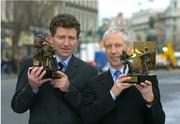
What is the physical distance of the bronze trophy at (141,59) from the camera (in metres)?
3.90

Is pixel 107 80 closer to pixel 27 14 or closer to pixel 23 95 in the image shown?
pixel 23 95

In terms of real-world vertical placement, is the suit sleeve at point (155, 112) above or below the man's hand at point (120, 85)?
below

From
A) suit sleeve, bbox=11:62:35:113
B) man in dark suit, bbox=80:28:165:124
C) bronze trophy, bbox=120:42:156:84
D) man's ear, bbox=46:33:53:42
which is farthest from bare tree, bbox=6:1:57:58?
bronze trophy, bbox=120:42:156:84

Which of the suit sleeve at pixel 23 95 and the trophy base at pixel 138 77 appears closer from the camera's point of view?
the trophy base at pixel 138 77

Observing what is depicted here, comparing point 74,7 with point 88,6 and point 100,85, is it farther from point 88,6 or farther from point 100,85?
point 100,85

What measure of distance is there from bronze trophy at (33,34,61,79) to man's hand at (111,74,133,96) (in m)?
0.39

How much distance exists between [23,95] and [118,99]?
0.67 metres

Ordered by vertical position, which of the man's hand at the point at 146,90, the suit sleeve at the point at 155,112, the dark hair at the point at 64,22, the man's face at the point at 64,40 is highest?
the dark hair at the point at 64,22

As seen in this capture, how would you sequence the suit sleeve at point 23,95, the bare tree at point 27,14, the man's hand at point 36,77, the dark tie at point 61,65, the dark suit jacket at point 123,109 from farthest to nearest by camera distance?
the bare tree at point 27,14, the dark tie at point 61,65, the suit sleeve at point 23,95, the dark suit jacket at point 123,109, the man's hand at point 36,77

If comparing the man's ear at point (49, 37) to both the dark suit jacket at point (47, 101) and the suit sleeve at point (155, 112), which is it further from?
the suit sleeve at point (155, 112)

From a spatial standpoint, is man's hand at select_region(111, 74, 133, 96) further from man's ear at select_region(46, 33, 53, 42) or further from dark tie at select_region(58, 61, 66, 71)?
man's ear at select_region(46, 33, 53, 42)

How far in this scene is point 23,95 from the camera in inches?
165

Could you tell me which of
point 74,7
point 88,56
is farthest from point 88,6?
point 88,56

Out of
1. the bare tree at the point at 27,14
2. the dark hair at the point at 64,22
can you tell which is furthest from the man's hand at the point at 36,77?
the bare tree at the point at 27,14
